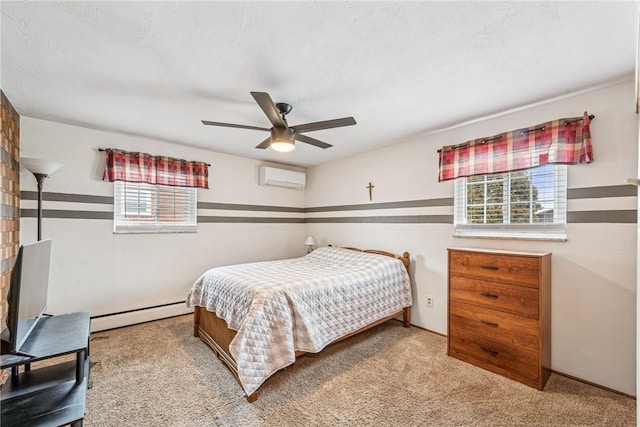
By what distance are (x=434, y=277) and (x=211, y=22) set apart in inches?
122

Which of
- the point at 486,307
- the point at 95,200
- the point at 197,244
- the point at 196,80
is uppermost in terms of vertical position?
the point at 196,80

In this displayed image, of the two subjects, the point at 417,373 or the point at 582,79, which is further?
the point at 417,373

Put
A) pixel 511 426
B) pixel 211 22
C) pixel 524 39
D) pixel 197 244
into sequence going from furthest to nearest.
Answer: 1. pixel 197 244
2. pixel 511 426
3. pixel 524 39
4. pixel 211 22

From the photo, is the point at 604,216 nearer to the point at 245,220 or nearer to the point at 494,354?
the point at 494,354

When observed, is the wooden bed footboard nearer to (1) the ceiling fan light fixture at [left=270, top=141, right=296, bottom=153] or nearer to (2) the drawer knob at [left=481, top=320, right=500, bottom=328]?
(2) the drawer knob at [left=481, top=320, right=500, bottom=328]

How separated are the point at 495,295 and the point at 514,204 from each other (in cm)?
92

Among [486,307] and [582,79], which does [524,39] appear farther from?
[486,307]

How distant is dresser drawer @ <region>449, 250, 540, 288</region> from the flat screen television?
9.97 ft

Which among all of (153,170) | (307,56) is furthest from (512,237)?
(153,170)

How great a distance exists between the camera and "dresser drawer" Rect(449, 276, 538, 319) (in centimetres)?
218

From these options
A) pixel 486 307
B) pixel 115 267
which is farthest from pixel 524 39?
pixel 115 267

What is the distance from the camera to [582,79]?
6.66 ft

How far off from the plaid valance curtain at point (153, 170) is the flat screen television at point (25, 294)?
5.12 feet

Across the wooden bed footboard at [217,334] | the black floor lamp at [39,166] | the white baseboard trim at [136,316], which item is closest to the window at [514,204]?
the wooden bed footboard at [217,334]
